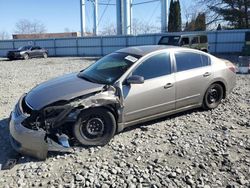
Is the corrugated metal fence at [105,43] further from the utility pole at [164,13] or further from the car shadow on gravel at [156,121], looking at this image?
the car shadow on gravel at [156,121]

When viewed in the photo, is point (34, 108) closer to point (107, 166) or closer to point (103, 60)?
point (107, 166)

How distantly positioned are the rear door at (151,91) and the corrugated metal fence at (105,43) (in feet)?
67.8

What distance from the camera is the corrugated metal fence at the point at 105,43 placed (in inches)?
963

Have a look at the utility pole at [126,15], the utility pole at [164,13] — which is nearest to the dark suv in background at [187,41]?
the utility pole at [126,15]

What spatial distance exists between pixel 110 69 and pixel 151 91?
0.92m

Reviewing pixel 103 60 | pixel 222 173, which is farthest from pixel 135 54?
pixel 222 173

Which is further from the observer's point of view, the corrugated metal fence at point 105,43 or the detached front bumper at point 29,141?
the corrugated metal fence at point 105,43

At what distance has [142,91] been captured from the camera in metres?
5.28

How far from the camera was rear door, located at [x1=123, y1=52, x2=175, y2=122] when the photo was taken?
5180mm

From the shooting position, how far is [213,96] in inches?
263

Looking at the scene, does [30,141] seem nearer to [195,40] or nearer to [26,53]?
[195,40]

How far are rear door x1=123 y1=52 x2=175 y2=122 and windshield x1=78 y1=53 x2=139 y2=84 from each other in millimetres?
236

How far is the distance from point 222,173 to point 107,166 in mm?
1615


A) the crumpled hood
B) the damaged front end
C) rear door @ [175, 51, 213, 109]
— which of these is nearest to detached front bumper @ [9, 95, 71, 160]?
the damaged front end
